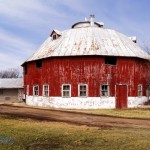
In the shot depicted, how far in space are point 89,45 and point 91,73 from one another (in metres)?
3.15

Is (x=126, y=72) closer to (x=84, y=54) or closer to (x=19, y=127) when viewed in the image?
(x=84, y=54)

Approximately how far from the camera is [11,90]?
1975 inches

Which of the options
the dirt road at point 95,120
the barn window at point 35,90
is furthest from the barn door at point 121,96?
the barn window at point 35,90

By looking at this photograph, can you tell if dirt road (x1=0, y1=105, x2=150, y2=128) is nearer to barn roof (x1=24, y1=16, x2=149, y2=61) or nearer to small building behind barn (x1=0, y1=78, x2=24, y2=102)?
barn roof (x1=24, y1=16, x2=149, y2=61)

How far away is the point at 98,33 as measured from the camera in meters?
33.3

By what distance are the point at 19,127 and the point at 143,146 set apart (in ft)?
23.2

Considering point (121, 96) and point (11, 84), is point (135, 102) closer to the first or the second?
point (121, 96)

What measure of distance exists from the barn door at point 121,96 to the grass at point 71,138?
15128 millimetres

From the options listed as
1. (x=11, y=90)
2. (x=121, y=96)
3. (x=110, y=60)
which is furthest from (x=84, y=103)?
(x=11, y=90)

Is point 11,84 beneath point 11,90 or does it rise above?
above

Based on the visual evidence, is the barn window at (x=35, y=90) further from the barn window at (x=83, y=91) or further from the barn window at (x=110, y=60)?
the barn window at (x=110, y=60)

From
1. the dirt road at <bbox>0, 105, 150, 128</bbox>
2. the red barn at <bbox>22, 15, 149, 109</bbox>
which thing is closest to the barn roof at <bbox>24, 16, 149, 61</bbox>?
the red barn at <bbox>22, 15, 149, 109</bbox>

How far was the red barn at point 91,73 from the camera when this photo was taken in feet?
98.4

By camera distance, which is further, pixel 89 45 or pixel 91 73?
pixel 89 45
